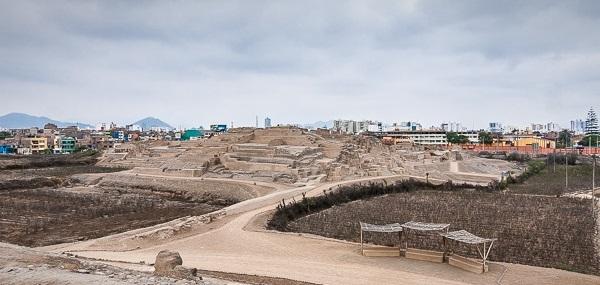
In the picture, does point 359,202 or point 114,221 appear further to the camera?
point 359,202

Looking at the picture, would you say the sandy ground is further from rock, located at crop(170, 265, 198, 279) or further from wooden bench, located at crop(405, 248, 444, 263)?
rock, located at crop(170, 265, 198, 279)

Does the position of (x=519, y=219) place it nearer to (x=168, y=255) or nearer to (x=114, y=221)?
(x=168, y=255)

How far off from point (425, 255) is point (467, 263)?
170 centimetres

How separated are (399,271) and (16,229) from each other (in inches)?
759

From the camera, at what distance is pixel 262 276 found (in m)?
14.0

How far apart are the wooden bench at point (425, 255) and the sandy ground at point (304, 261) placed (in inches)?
14.5

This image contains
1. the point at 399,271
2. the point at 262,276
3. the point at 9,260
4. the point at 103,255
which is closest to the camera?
the point at 9,260

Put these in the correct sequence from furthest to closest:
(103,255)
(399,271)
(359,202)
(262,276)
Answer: (359,202), (103,255), (399,271), (262,276)

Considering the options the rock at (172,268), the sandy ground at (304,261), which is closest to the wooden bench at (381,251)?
the sandy ground at (304,261)

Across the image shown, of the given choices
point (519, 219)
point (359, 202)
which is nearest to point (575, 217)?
point (519, 219)

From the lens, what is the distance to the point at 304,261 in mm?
16109

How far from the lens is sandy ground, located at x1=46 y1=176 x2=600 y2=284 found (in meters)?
14.1

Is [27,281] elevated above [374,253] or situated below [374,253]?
above

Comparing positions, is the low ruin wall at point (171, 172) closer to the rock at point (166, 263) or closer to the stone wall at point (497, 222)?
the stone wall at point (497, 222)
